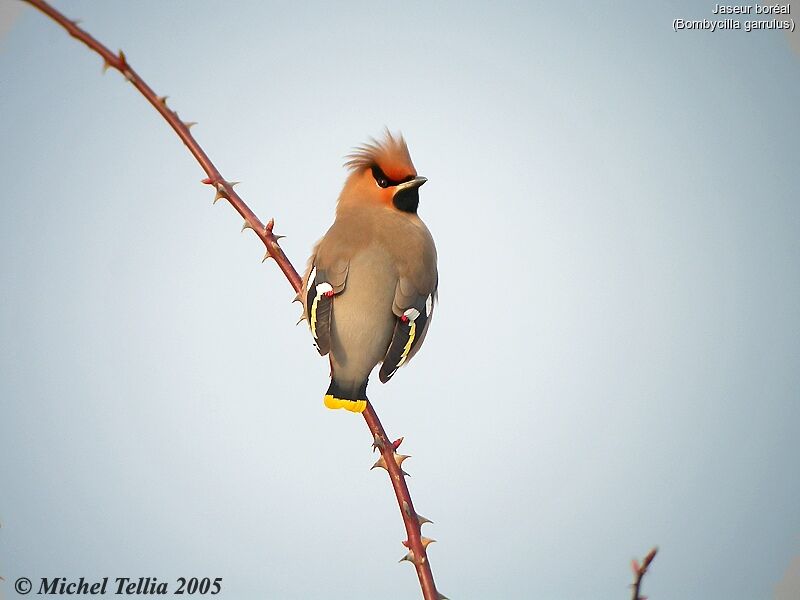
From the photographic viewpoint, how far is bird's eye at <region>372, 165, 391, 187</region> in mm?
3927

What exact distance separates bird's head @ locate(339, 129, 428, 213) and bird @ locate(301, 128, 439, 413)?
94mm

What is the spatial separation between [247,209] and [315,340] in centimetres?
97

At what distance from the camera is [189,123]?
2.29 m

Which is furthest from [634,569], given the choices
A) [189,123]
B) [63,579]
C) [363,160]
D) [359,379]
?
[363,160]

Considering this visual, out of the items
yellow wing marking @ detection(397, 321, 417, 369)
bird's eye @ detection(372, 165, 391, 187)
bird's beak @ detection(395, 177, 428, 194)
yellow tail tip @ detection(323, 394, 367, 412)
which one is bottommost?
yellow tail tip @ detection(323, 394, 367, 412)

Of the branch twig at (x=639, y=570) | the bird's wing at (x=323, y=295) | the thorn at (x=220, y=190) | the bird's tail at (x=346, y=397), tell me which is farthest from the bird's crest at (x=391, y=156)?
the branch twig at (x=639, y=570)

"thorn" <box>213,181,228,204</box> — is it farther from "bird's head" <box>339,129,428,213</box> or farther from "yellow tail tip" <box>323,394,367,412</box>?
"bird's head" <box>339,129,428,213</box>

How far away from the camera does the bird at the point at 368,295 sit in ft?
11.4

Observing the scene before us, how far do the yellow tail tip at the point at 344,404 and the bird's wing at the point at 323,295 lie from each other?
9.0 inches

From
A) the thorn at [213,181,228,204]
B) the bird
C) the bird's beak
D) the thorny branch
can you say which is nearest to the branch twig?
the thorny branch

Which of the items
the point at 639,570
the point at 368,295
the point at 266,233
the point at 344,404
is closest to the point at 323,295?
the point at 368,295

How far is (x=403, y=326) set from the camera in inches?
139

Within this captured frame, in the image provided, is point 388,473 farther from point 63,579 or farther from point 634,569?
point 63,579

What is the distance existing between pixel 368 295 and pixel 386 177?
24.8 inches
